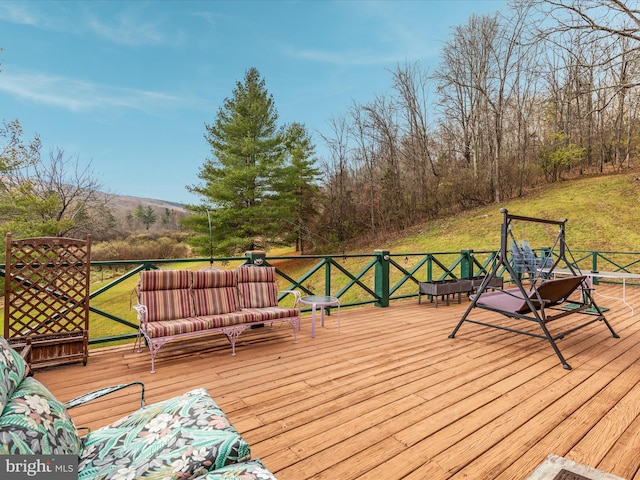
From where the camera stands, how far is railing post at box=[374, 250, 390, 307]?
19.1ft

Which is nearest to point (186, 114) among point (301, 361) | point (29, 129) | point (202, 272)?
point (29, 129)

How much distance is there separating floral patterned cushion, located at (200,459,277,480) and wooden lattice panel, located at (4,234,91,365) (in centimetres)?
298

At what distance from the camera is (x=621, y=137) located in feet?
57.8

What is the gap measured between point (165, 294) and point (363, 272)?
136 inches

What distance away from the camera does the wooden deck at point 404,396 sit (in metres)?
1.82

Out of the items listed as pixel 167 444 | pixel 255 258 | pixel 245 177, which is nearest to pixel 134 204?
pixel 245 177

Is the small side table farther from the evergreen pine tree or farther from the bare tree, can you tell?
the bare tree

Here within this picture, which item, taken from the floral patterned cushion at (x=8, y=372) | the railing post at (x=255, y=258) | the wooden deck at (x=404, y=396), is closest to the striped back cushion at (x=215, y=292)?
the wooden deck at (x=404, y=396)

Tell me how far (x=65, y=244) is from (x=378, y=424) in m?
3.29

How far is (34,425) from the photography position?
1026 millimetres

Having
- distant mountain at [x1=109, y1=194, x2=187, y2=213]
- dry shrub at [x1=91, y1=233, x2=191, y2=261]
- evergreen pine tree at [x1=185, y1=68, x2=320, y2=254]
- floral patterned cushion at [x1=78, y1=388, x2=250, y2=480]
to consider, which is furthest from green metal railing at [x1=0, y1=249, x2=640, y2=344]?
distant mountain at [x1=109, y1=194, x2=187, y2=213]

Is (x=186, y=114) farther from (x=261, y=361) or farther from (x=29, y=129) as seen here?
(x=261, y=361)

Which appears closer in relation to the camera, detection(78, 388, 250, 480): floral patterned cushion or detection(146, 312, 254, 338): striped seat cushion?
detection(78, 388, 250, 480): floral patterned cushion

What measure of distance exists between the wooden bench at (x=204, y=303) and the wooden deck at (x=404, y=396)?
1.01 feet
